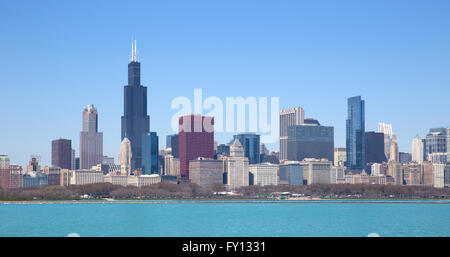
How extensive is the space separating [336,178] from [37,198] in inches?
3580

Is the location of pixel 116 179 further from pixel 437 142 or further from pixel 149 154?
pixel 437 142

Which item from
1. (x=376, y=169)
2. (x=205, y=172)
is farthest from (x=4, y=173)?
(x=376, y=169)

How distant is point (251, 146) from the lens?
189 meters

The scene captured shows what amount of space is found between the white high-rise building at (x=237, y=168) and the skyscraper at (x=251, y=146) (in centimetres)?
1163

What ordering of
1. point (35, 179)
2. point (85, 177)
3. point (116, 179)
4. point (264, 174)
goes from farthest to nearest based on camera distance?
point (264, 174)
point (116, 179)
point (85, 177)
point (35, 179)

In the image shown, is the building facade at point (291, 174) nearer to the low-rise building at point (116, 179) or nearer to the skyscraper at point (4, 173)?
the low-rise building at point (116, 179)

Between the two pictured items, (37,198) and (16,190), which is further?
(16,190)

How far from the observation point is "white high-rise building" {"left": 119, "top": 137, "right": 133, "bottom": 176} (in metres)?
187

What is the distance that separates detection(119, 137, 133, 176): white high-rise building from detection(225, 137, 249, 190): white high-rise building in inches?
1266

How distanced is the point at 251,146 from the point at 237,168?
1884 centimetres
